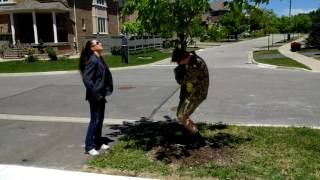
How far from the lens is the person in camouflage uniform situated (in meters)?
6.20

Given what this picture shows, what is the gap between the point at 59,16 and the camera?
3609 centimetres

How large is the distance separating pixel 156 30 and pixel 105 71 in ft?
3.50

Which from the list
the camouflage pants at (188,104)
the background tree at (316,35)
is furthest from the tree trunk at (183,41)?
the background tree at (316,35)

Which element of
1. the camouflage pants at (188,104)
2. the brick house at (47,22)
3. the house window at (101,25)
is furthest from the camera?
the house window at (101,25)

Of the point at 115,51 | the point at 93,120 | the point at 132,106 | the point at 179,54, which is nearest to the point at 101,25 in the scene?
the point at 115,51

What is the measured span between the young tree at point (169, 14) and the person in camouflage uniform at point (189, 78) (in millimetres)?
306

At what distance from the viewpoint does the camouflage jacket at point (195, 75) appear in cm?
621

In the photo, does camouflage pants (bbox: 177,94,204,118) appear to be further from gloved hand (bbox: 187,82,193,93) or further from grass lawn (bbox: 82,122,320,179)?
grass lawn (bbox: 82,122,320,179)

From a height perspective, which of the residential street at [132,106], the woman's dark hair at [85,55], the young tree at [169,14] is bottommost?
the residential street at [132,106]

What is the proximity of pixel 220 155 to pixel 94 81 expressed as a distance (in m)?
2.24

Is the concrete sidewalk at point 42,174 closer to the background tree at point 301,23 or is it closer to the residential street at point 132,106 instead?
the residential street at point 132,106

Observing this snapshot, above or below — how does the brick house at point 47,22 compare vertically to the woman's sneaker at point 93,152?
above

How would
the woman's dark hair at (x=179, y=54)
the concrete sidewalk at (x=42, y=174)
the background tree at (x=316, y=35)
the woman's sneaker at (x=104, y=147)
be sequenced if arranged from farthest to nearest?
the background tree at (x=316, y=35) < the woman's sneaker at (x=104, y=147) < the woman's dark hair at (x=179, y=54) < the concrete sidewalk at (x=42, y=174)

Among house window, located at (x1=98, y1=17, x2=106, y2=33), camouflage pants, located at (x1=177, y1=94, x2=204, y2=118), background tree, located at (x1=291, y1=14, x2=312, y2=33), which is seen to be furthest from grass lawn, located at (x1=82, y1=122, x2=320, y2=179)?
background tree, located at (x1=291, y1=14, x2=312, y2=33)
